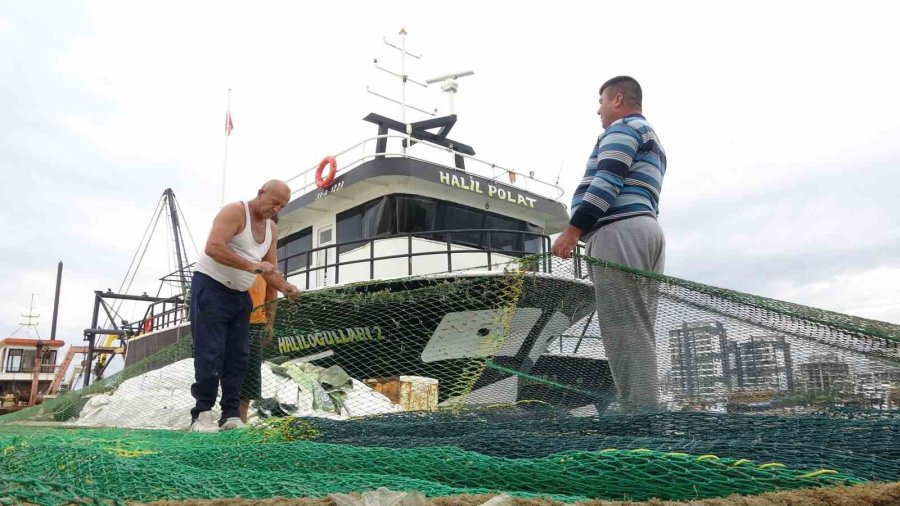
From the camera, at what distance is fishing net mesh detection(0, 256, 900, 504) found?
1405 millimetres

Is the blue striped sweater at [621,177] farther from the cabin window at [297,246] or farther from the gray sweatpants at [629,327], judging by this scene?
the cabin window at [297,246]

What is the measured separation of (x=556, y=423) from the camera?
2557mm

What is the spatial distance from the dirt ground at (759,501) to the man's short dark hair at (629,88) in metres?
2.52

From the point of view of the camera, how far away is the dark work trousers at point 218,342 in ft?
11.3

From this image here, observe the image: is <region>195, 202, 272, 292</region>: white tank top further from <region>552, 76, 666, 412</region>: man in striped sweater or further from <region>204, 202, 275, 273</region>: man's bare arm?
<region>552, 76, 666, 412</region>: man in striped sweater

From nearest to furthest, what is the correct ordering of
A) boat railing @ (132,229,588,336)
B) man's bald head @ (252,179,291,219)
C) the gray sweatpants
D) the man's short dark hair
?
the gray sweatpants → the man's short dark hair → man's bald head @ (252,179,291,219) → boat railing @ (132,229,588,336)

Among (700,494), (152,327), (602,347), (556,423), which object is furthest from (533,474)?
(152,327)

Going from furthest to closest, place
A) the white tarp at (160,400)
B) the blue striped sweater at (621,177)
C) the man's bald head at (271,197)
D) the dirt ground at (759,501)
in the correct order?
the white tarp at (160,400) < the man's bald head at (271,197) < the blue striped sweater at (621,177) < the dirt ground at (759,501)

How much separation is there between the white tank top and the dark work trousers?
4cm

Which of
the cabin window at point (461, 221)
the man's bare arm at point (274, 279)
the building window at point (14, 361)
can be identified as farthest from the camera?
the building window at point (14, 361)

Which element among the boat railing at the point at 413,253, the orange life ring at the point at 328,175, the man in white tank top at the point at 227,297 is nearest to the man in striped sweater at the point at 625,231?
the man in white tank top at the point at 227,297

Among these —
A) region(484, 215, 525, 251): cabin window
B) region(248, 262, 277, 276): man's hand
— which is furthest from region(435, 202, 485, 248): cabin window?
region(248, 262, 277, 276): man's hand

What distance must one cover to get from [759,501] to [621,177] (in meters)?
2.15

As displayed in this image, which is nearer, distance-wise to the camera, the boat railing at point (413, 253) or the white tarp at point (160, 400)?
the white tarp at point (160, 400)
